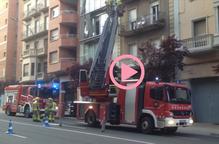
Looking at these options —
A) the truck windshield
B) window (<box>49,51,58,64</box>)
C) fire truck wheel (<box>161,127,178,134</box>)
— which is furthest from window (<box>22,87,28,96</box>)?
the truck windshield

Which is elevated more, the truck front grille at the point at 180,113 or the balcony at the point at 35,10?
the balcony at the point at 35,10

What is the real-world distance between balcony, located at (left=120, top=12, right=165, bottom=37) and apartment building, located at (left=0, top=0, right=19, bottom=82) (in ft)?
125

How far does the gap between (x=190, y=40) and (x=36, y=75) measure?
30.1 meters

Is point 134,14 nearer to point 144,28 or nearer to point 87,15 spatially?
point 144,28

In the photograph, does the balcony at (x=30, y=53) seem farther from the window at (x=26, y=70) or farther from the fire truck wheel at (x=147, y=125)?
the fire truck wheel at (x=147, y=125)

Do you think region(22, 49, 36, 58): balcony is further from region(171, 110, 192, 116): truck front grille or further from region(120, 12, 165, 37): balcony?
region(171, 110, 192, 116): truck front grille

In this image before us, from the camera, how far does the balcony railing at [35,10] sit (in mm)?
57250

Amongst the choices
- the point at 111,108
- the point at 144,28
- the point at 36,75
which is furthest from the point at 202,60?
the point at 36,75

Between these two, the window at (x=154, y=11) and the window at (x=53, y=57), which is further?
the window at (x=53, y=57)

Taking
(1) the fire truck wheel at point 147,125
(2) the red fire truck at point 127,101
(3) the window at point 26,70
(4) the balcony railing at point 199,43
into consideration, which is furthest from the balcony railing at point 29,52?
(1) the fire truck wheel at point 147,125

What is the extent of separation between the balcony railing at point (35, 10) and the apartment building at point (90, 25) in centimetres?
1036

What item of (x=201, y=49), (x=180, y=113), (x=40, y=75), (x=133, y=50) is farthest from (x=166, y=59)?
(x=40, y=75)
